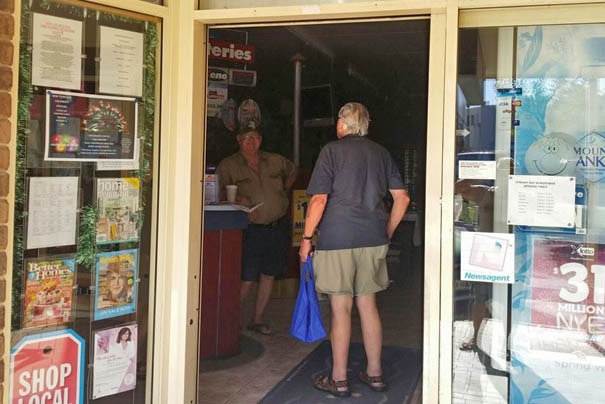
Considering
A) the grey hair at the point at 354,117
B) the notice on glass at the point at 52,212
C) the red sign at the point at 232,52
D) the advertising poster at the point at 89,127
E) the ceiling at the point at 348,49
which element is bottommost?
the notice on glass at the point at 52,212

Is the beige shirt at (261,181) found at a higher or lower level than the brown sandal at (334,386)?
higher

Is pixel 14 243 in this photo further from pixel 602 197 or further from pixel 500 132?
pixel 602 197

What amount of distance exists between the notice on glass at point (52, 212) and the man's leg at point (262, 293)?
2283 mm

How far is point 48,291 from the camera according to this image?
276 centimetres

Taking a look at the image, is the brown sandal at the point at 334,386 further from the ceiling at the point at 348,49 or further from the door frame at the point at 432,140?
the ceiling at the point at 348,49

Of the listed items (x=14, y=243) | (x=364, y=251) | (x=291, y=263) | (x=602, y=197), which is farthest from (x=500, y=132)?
(x=291, y=263)

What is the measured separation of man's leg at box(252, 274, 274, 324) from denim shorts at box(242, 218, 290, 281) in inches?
1.8

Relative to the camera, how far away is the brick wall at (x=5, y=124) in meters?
2.55

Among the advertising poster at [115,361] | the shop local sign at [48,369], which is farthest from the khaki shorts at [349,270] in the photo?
the shop local sign at [48,369]

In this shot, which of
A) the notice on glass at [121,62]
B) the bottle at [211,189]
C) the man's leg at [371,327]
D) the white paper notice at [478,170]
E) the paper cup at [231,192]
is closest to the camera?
the white paper notice at [478,170]

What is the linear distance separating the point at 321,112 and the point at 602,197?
5576 millimetres

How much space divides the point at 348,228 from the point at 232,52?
301 cm

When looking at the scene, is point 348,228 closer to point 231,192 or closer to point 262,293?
point 231,192

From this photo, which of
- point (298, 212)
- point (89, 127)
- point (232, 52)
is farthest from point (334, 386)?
point (232, 52)
